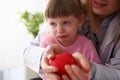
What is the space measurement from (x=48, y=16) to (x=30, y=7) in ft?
4.61

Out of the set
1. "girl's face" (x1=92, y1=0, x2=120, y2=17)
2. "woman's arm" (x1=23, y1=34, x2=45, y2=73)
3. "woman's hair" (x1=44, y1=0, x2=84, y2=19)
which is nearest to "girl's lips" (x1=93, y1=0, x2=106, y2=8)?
"girl's face" (x1=92, y1=0, x2=120, y2=17)

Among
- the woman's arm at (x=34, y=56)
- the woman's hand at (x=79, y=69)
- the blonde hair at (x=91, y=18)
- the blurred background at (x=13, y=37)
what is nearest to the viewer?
the woman's hand at (x=79, y=69)

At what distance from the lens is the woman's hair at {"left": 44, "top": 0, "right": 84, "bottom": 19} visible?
94 centimetres

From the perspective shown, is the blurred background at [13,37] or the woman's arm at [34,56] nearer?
the woman's arm at [34,56]

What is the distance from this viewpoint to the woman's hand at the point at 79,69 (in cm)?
73

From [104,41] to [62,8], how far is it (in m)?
0.21

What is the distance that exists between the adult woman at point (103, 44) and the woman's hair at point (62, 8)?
123 millimetres

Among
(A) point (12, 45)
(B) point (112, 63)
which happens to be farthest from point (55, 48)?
(A) point (12, 45)

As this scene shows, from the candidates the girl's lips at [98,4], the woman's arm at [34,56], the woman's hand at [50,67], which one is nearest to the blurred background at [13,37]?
the woman's arm at [34,56]

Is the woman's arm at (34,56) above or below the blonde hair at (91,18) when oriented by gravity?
below

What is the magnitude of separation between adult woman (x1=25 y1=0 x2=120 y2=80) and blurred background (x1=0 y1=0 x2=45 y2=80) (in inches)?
47.8

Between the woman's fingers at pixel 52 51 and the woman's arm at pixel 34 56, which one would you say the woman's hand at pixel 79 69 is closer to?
the woman's fingers at pixel 52 51

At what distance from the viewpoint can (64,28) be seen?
37.8 inches

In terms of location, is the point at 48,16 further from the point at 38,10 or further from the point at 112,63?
the point at 38,10
